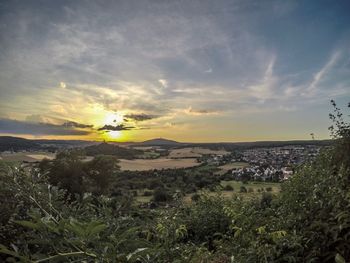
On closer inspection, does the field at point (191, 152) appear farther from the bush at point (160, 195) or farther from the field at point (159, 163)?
the bush at point (160, 195)

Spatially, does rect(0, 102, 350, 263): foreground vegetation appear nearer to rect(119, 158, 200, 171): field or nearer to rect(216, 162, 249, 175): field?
rect(216, 162, 249, 175): field

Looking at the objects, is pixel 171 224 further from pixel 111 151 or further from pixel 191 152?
pixel 191 152

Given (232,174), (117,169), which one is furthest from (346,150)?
(117,169)

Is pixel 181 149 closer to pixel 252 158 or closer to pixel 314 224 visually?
pixel 252 158

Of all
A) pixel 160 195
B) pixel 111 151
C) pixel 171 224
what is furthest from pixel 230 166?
pixel 171 224

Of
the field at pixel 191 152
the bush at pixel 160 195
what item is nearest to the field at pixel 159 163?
the field at pixel 191 152
